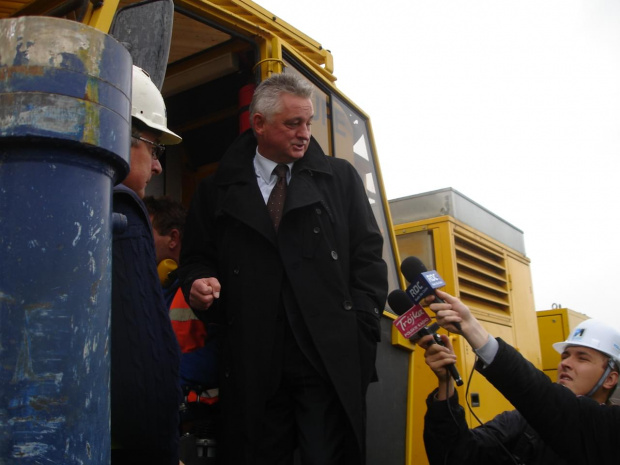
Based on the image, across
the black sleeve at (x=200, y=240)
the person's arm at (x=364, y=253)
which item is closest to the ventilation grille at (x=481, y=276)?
the person's arm at (x=364, y=253)

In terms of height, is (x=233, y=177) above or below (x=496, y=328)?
above

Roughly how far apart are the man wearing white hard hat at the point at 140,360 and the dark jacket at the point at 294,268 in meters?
0.91

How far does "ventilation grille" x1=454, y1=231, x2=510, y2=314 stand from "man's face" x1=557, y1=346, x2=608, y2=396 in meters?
2.27

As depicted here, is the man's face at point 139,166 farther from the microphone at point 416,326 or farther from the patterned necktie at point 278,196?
the microphone at point 416,326

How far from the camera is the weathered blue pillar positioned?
0.82m

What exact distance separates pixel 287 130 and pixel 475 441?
148 centimetres

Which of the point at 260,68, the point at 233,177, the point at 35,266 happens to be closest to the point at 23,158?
the point at 35,266

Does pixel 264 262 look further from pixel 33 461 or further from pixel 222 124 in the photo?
pixel 222 124

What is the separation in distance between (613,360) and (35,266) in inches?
112

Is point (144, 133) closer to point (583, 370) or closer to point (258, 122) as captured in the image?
point (258, 122)

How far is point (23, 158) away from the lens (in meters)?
0.88

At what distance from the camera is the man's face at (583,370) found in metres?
2.94

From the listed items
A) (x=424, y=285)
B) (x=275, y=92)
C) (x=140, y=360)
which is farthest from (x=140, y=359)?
(x=275, y=92)

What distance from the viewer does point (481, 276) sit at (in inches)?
231
